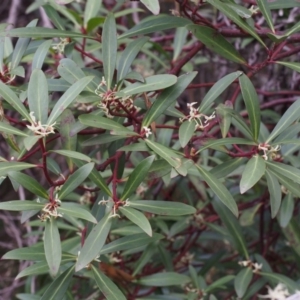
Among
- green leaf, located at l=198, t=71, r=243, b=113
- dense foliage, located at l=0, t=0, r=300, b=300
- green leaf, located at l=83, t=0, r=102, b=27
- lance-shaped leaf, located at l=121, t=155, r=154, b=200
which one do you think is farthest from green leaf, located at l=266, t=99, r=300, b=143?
green leaf, located at l=83, t=0, r=102, b=27

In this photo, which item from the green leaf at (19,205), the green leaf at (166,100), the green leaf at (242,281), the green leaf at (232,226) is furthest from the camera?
the green leaf at (232,226)

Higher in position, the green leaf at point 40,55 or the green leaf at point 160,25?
the green leaf at point 160,25

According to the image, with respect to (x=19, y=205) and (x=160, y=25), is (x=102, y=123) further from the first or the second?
(x=160, y=25)

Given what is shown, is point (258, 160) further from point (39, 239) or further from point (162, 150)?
point (39, 239)

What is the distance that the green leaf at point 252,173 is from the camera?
744 millimetres

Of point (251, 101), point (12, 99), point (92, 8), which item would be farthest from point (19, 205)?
point (92, 8)

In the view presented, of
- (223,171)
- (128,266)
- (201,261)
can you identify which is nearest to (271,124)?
(201,261)

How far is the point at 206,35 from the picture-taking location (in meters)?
0.89

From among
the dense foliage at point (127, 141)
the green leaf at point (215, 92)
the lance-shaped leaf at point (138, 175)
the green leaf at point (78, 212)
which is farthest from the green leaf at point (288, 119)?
the green leaf at point (78, 212)

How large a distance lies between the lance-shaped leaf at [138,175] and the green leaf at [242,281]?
0.39 m

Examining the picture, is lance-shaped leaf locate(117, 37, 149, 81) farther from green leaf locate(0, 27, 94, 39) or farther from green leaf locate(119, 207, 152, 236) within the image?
green leaf locate(119, 207, 152, 236)

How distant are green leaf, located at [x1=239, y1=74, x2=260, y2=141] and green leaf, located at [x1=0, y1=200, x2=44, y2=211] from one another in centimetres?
32

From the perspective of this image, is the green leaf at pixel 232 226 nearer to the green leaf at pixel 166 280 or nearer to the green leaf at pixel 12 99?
the green leaf at pixel 166 280

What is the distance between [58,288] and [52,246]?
142 millimetres
